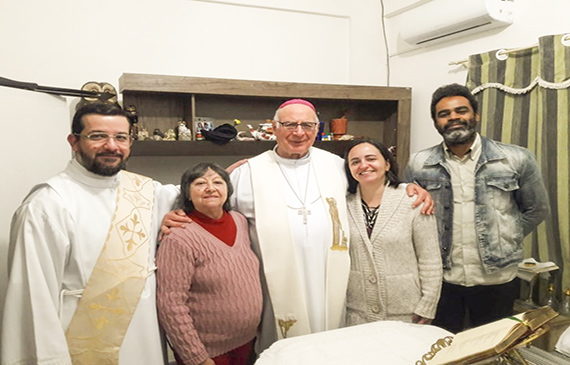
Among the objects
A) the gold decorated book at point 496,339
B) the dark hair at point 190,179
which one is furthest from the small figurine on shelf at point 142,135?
the gold decorated book at point 496,339

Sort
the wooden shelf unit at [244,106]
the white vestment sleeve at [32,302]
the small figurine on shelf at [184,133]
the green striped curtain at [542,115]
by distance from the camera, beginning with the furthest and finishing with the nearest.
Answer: the small figurine on shelf at [184,133] → the wooden shelf unit at [244,106] → the green striped curtain at [542,115] → the white vestment sleeve at [32,302]

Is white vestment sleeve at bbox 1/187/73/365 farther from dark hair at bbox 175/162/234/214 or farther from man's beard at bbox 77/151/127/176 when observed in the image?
dark hair at bbox 175/162/234/214

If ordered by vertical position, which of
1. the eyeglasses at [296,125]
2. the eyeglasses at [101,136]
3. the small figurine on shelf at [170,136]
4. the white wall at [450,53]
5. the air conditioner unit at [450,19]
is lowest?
the eyeglasses at [101,136]

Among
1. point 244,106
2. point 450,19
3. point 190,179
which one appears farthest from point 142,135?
point 450,19

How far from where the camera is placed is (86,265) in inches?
63.6

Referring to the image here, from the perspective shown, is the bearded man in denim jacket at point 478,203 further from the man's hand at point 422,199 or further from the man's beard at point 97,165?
the man's beard at point 97,165

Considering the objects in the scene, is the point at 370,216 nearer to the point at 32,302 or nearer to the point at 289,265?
the point at 289,265

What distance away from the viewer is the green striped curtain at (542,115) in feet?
7.74

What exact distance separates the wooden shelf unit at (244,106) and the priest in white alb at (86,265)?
3.92 feet

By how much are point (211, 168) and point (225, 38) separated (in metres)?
1.90

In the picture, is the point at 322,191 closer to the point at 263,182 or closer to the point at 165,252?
the point at 263,182

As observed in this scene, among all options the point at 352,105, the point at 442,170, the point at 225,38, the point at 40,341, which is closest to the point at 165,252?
the point at 40,341

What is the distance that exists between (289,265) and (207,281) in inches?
17.3

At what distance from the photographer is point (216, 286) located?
172cm
